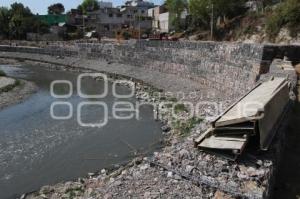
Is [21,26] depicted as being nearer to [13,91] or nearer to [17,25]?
[17,25]

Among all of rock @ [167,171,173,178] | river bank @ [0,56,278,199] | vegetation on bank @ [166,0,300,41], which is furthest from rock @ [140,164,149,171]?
vegetation on bank @ [166,0,300,41]

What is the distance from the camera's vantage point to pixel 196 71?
25.9 meters

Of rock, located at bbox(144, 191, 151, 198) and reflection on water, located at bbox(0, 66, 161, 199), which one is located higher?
rock, located at bbox(144, 191, 151, 198)

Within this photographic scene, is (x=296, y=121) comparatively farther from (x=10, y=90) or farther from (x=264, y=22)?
(x=264, y=22)

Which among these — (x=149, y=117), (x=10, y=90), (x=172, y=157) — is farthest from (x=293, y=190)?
(x=10, y=90)

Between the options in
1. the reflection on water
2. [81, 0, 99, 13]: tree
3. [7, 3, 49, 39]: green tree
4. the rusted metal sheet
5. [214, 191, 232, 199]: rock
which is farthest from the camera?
[81, 0, 99, 13]: tree

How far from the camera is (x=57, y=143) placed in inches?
551

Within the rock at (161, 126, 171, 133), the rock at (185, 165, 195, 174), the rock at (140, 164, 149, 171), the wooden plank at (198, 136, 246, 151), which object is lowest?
the rock at (161, 126, 171, 133)

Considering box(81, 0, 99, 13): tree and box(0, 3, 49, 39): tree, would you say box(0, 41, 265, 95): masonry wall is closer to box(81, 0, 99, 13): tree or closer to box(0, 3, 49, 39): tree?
box(0, 3, 49, 39): tree

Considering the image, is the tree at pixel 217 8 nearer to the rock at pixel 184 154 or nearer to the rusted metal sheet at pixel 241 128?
the rusted metal sheet at pixel 241 128

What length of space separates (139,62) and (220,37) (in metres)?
14.8

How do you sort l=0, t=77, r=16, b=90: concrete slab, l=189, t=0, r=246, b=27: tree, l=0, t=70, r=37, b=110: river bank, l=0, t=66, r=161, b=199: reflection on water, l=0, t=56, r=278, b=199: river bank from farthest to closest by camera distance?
l=189, t=0, r=246, b=27: tree
l=0, t=77, r=16, b=90: concrete slab
l=0, t=70, r=37, b=110: river bank
l=0, t=66, r=161, b=199: reflection on water
l=0, t=56, r=278, b=199: river bank

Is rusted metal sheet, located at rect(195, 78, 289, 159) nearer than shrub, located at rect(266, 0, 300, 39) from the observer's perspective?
Yes

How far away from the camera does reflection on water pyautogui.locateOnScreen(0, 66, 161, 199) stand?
1106 centimetres
